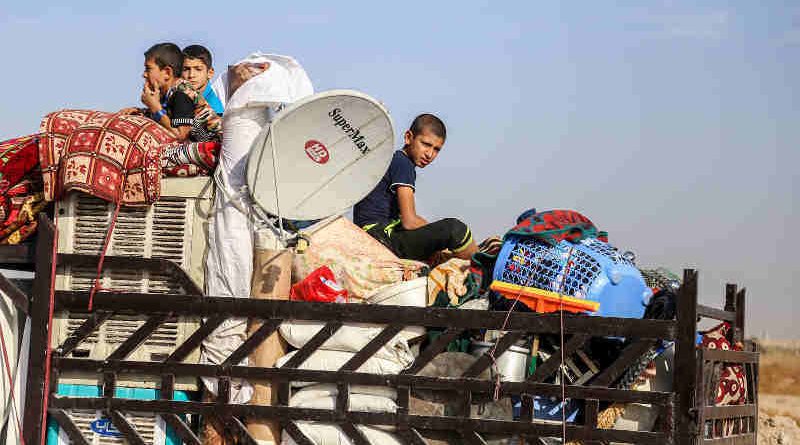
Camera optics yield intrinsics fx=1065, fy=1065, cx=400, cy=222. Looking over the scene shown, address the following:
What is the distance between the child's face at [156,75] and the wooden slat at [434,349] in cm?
278

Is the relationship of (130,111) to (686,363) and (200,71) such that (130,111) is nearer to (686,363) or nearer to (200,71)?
(200,71)

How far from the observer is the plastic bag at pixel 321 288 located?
17.9 ft

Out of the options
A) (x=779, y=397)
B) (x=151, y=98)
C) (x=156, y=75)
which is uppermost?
(x=156, y=75)

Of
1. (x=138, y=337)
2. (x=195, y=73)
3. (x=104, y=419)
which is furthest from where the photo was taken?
(x=195, y=73)

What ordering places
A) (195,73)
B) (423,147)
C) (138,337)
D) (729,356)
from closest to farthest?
(729,356), (138,337), (423,147), (195,73)

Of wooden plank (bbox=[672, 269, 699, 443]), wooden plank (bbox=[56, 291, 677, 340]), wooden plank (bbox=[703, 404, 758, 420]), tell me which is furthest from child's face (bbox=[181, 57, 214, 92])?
wooden plank (bbox=[703, 404, 758, 420])

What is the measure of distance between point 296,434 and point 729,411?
2.20 metres

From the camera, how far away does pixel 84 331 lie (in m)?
5.58

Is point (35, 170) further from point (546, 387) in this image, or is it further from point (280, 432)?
point (546, 387)

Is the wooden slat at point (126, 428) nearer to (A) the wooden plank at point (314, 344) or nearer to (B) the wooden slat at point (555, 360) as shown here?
(A) the wooden plank at point (314, 344)

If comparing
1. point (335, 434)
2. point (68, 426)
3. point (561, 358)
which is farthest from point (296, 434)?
point (561, 358)

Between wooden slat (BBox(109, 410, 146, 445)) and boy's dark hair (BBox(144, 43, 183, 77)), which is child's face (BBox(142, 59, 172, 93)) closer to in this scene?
boy's dark hair (BBox(144, 43, 183, 77))

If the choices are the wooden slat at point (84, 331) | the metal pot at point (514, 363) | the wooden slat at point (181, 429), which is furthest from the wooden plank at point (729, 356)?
the wooden slat at point (84, 331)

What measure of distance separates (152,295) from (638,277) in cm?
251
